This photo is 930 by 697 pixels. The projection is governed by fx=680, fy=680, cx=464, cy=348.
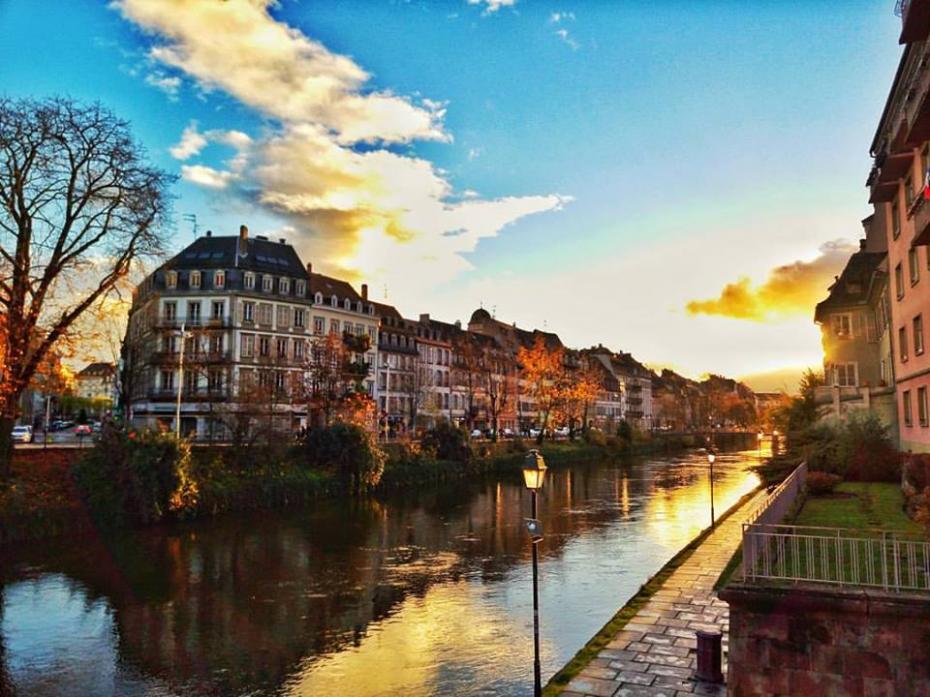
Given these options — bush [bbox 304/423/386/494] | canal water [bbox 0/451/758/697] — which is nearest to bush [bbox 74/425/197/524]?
canal water [bbox 0/451/758/697]

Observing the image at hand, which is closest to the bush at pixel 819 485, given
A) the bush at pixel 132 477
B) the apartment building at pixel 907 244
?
the apartment building at pixel 907 244

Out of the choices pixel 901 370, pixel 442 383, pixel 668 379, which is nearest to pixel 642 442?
pixel 442 383

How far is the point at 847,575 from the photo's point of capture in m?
11.0

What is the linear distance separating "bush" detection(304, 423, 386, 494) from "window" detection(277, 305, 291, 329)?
28905mm

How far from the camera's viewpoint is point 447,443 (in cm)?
5597

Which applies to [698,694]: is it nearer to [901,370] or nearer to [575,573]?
[575,573]

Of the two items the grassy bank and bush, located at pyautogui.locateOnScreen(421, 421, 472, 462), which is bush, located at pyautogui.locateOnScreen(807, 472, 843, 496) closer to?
the grassy bank

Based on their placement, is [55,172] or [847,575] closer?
[847,575]

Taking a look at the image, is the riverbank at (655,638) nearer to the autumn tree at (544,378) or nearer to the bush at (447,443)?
the bush at (447,443)

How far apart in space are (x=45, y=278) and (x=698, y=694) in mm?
29870

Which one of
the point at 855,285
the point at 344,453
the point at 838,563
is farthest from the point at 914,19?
the point at 344,453

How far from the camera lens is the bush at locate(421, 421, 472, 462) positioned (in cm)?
5556

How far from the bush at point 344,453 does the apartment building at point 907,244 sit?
28721 mm

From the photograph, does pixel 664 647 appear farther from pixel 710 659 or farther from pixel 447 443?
pixel 447 443
